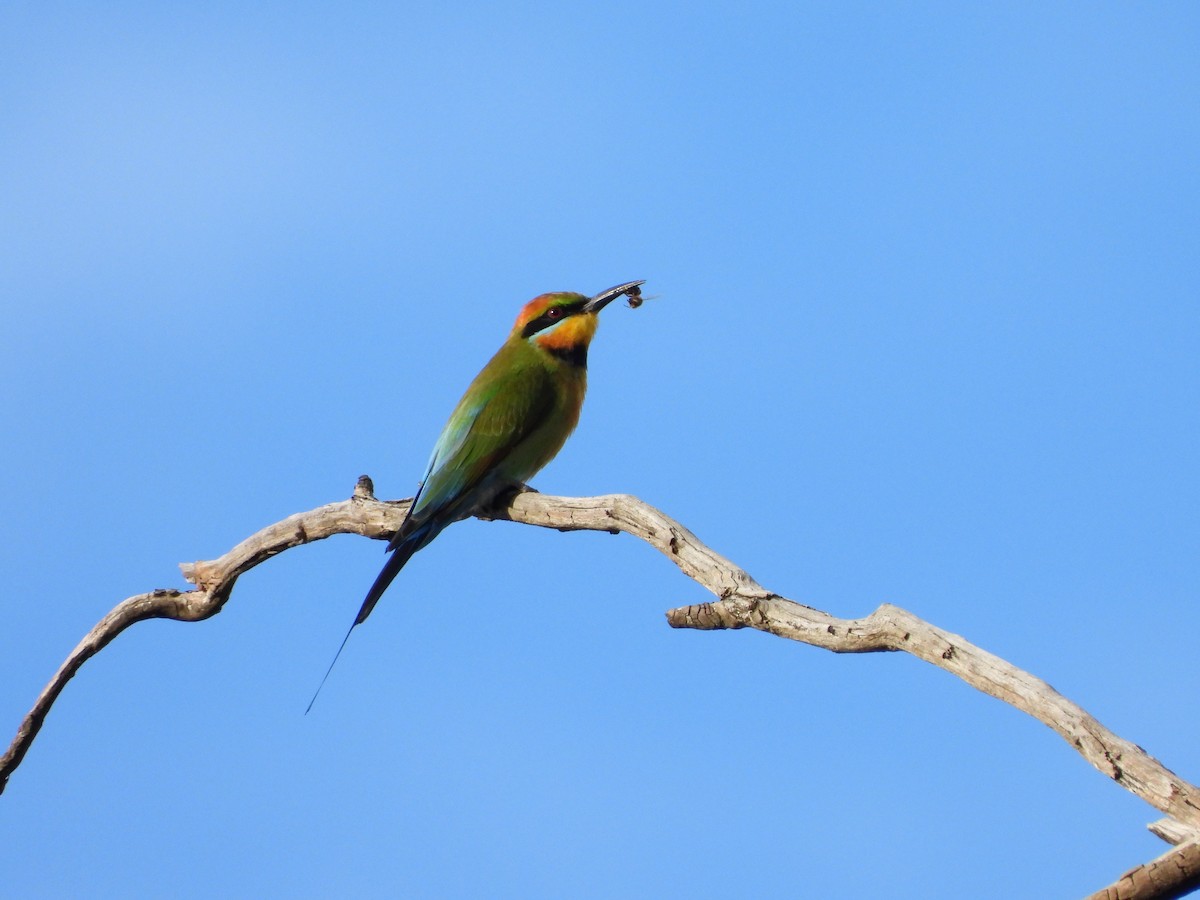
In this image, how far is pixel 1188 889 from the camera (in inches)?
108

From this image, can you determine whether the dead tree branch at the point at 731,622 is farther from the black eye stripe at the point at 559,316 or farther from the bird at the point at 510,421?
the black eye stripe at the point at 559,316

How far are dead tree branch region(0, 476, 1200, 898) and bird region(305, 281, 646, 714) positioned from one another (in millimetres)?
139

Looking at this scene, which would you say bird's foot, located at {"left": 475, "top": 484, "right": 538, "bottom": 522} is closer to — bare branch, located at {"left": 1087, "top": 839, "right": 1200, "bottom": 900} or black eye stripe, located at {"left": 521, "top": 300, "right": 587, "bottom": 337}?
black eye stripe, located at {"left": 521, "top": 300, "right": 587, "bottom": 337}

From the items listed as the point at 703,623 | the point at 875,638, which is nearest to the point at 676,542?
the point at 703,623

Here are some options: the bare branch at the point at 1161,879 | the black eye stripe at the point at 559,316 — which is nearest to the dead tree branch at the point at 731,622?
the bare branch at the point at 1161,879

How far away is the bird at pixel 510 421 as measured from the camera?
15.3ft

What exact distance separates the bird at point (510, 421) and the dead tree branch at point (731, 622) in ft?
0.46

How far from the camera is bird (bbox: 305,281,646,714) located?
183 inches

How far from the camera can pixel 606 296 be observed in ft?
17.5

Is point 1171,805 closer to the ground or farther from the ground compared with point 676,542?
closer to the ground

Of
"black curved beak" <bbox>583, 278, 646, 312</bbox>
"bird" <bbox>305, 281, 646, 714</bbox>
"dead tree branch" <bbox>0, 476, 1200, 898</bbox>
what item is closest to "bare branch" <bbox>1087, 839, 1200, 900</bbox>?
"dead tree branch" <bbox>0, 476, 1200, 898</bbox>

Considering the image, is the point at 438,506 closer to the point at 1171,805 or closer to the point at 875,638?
the point at 875,638

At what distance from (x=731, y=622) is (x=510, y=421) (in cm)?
169

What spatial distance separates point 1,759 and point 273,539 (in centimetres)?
122
